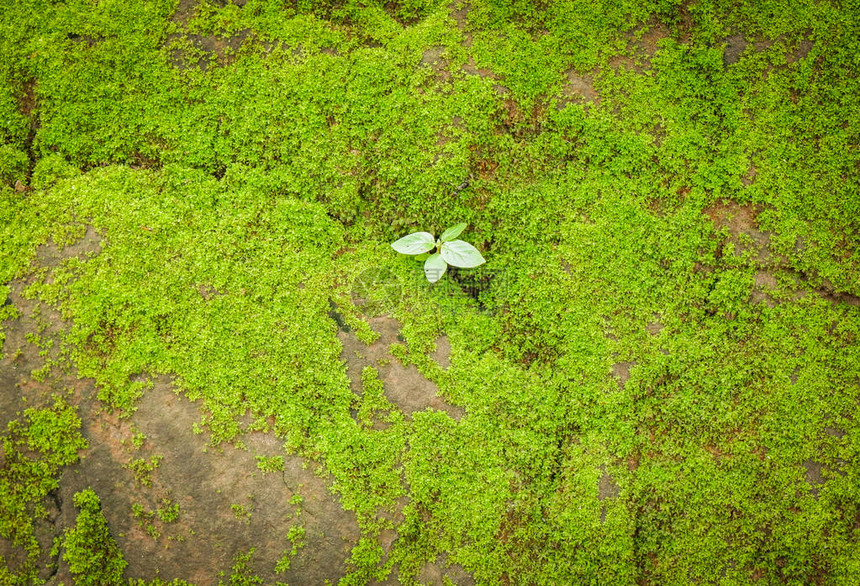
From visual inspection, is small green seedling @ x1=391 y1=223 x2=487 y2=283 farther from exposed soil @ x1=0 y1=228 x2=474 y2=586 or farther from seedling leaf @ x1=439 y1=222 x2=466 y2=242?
exposed soil @ x1=0 y1=228 x2=474 y2=586

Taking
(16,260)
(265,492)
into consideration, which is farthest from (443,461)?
(16,260)

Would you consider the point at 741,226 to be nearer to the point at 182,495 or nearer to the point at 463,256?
the point at 463,256

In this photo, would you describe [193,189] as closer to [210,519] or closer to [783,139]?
[210,519]

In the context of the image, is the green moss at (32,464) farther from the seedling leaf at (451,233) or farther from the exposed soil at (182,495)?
the seedling leaf at (451,233)

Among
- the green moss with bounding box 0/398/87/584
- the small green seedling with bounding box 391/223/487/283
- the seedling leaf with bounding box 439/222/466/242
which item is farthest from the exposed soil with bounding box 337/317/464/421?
the green moss with bounding box 0/398/87/584

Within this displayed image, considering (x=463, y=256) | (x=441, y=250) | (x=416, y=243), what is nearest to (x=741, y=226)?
(x=463, y=256)
